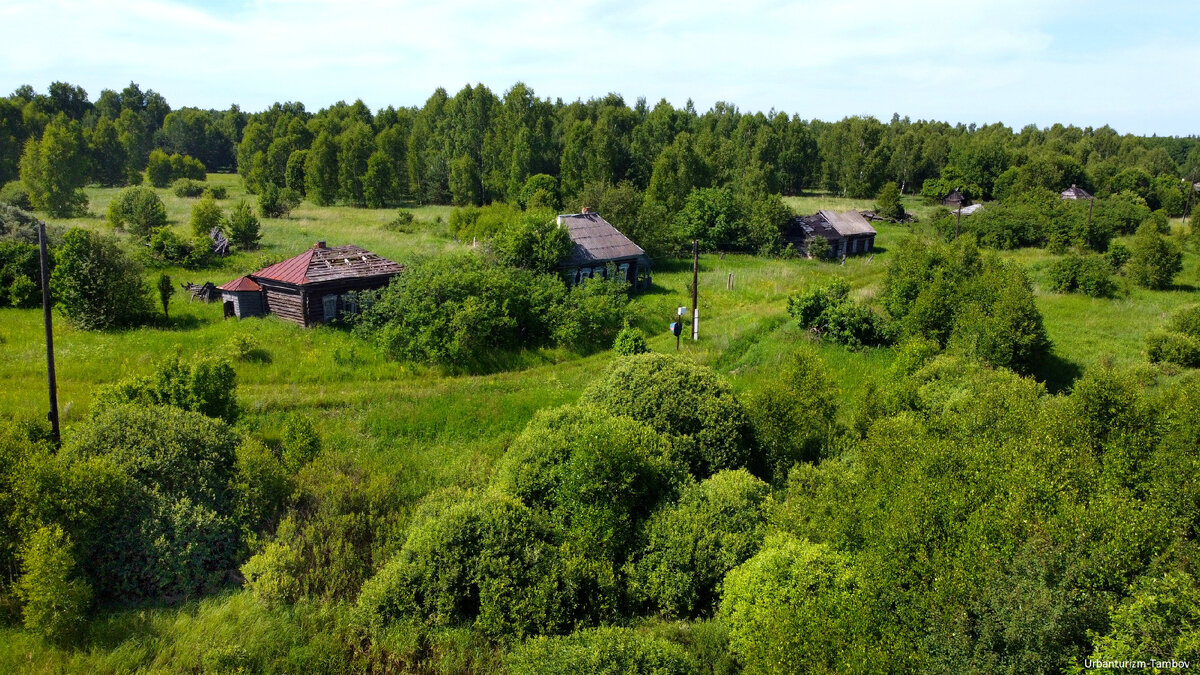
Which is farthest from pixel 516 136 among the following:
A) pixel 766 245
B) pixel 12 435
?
pixel 12 435

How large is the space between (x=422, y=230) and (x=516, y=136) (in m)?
19.4

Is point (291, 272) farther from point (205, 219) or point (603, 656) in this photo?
point (603, 656)

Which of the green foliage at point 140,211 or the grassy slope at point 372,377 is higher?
the green foliage at point 140,211

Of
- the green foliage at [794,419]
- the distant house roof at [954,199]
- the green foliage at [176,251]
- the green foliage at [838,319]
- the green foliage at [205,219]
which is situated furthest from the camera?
the distant house roof at [954,199]

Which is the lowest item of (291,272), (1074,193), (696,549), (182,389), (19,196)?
(696,549)

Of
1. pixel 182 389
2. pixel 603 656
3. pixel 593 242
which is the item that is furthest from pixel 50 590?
pixel 593 242

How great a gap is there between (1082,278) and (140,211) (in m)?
50.9

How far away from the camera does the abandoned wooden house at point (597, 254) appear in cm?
3297

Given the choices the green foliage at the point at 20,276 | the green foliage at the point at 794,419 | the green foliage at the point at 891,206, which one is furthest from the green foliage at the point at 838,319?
the green foliage at the point at 891,206

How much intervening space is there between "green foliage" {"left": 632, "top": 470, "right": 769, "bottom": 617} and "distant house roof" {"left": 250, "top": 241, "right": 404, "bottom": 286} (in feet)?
57.1

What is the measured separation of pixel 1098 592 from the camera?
912 cm

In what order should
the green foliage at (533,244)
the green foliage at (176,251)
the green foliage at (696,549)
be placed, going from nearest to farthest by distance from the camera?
1. the green foliage at (696,549)
2. the green foliage at (533,244)
3. the green foliage at (176,251)

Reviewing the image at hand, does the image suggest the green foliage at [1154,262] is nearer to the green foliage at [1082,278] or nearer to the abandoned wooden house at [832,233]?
the green foliage at [1082,278]

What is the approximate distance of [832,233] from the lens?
1811 inches
